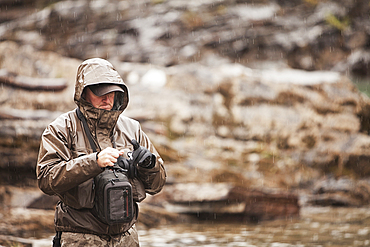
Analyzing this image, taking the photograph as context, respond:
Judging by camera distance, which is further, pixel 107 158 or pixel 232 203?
pixel 232 203

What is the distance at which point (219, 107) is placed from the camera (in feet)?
45.4

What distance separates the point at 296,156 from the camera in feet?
43.3

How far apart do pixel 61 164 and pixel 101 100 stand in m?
0.53

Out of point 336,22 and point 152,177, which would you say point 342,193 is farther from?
point 336,22

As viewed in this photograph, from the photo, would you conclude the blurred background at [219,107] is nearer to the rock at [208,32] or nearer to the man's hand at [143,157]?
the rock at [208,32]

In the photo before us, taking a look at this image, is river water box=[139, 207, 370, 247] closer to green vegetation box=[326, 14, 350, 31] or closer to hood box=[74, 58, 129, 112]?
hood box=[74, 58, 129, 112]

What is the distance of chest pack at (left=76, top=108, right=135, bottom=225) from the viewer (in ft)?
8.58

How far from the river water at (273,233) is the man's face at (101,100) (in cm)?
438

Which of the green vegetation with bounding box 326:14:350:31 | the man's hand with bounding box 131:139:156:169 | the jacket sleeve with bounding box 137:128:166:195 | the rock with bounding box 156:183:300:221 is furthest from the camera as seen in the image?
the green vegetation with bounding box 326:14:350:31

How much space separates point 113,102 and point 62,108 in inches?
406

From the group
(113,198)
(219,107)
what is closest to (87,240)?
(113,198)

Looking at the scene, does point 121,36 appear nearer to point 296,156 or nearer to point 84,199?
point 296,156

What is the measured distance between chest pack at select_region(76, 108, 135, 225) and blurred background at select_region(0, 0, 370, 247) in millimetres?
3442

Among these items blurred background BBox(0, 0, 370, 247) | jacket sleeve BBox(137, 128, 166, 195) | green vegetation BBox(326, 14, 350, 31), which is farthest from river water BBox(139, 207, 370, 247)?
green vegetation BBox(326, 14, 350, 31)
